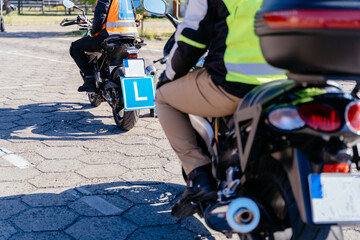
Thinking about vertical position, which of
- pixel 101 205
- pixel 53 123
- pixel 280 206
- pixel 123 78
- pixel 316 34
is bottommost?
pixel 53 123

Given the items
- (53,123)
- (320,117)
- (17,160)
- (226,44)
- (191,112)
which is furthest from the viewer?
(53,123)

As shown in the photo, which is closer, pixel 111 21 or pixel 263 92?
pixel 263 92

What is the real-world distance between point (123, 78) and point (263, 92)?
113 inches

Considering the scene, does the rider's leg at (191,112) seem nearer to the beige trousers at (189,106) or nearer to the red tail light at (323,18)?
the beige trousers at (189,106)

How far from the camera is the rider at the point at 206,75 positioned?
2.03 meters

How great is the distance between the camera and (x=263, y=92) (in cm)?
179

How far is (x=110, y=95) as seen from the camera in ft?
16.3

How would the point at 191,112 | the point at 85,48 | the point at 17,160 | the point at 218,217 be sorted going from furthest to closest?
1. the point at 85,48
2. the point at 17,160
3. the point at 191,112
4. the point at 218,217

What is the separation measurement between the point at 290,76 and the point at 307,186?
1.35ft

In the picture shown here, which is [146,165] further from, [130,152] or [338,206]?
[338,206]

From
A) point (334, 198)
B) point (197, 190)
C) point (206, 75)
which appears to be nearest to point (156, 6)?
point (206, 75)

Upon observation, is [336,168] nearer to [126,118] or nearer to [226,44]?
[226,44]

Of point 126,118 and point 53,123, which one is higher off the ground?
point 126,118

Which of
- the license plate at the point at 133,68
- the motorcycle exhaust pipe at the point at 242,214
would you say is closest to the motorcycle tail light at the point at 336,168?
the motorcycle exhaust pipe at the point at 242,214
